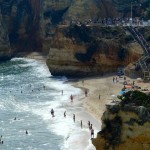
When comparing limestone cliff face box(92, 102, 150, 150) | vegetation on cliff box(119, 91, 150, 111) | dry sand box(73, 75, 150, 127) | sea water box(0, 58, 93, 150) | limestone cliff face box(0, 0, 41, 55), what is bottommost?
sea water box(0, 58, 93, 150)

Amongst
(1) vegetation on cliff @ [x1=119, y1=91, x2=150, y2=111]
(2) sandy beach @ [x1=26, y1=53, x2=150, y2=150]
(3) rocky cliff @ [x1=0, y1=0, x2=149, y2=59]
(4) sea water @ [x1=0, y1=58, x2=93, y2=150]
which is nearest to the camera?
(1) vegetation on cliff @ [x1=119, y1=91, x2=150, y2=111]

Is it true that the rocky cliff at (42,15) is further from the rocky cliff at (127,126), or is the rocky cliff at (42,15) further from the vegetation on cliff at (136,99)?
the rocky cliff at (127,126)

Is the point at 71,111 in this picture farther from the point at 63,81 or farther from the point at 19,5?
the point at 19,5

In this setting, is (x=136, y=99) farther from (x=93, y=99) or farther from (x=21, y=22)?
(x=21, y=22)

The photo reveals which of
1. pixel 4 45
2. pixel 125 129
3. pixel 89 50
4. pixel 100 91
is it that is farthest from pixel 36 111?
pixel 4 45

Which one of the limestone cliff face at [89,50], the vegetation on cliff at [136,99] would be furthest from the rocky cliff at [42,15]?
the vegetation on cliff at [136,99]

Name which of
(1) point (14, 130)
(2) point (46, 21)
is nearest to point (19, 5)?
(2) point (46, 21)

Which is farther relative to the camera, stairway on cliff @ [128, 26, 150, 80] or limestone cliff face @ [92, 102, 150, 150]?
stairway on cliff @ [128, 26, 150, 80]

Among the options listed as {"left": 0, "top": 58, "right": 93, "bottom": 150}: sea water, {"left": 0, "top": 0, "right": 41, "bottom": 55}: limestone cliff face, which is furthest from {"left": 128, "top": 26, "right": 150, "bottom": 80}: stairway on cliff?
{"left": 0, "top": 0, "right": 41, "bottom": 55}: limestone cliff face

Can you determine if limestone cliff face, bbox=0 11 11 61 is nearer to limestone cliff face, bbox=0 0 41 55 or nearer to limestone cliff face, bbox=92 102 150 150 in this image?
limestone cliff face, bbox=0 0 41 55
